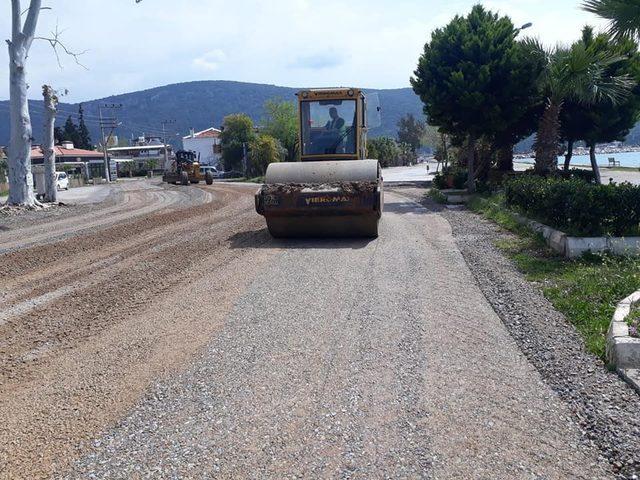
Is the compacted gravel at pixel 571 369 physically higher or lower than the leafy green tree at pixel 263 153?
lower

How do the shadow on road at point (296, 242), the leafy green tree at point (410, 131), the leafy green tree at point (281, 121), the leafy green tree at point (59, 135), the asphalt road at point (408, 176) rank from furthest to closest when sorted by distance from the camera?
1. the leafy green tree at point (410, 131)
2. the leafy green tree at point (59, 135)
3. the leafy green tree at point (281, 121)
4. the asphalt road at point (408, 176)
5. the shadow on road at point (296, 242)

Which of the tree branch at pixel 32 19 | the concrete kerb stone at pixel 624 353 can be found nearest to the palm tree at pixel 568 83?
the concrete kerb stone at pixel 624 353

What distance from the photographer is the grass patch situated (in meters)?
6.26

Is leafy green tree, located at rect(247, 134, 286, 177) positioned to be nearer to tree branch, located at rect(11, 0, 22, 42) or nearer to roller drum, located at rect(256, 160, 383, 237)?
tree branch, located at rect(11, 0, 22, 42)

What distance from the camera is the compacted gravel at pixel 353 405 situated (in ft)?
12.1

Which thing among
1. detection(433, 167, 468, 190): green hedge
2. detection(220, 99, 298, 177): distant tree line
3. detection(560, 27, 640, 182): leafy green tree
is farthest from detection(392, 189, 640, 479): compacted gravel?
detection(220, 99, 298, 177): distant tree line

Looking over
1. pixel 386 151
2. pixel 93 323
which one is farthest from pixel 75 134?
pixel 93 323

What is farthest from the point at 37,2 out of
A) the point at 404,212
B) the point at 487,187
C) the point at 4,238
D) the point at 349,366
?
the point at 349,366

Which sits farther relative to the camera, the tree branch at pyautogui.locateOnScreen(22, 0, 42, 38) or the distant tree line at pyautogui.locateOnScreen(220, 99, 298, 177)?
the distant tree line at pyautogui.locateOnScreen(220, 99, 298, 177)

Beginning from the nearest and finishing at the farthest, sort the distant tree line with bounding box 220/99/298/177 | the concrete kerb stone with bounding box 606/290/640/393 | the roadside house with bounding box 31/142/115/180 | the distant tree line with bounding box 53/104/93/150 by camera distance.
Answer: the concrete kerb stone with bounding box 606/290/640/393, the distant tree line with bounding box 220/99/298/177, the roadside house with bounding box 31/142/115/180, the distant tree line with bounding box 53/104/93/150

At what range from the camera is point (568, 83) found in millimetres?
18156

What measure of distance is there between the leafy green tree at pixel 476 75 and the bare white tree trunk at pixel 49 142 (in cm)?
1415

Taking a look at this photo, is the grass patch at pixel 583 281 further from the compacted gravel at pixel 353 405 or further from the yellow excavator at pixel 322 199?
the yellow excavator at pixel 322 199

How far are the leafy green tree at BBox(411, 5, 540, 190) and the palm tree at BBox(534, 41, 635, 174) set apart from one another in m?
0.92
